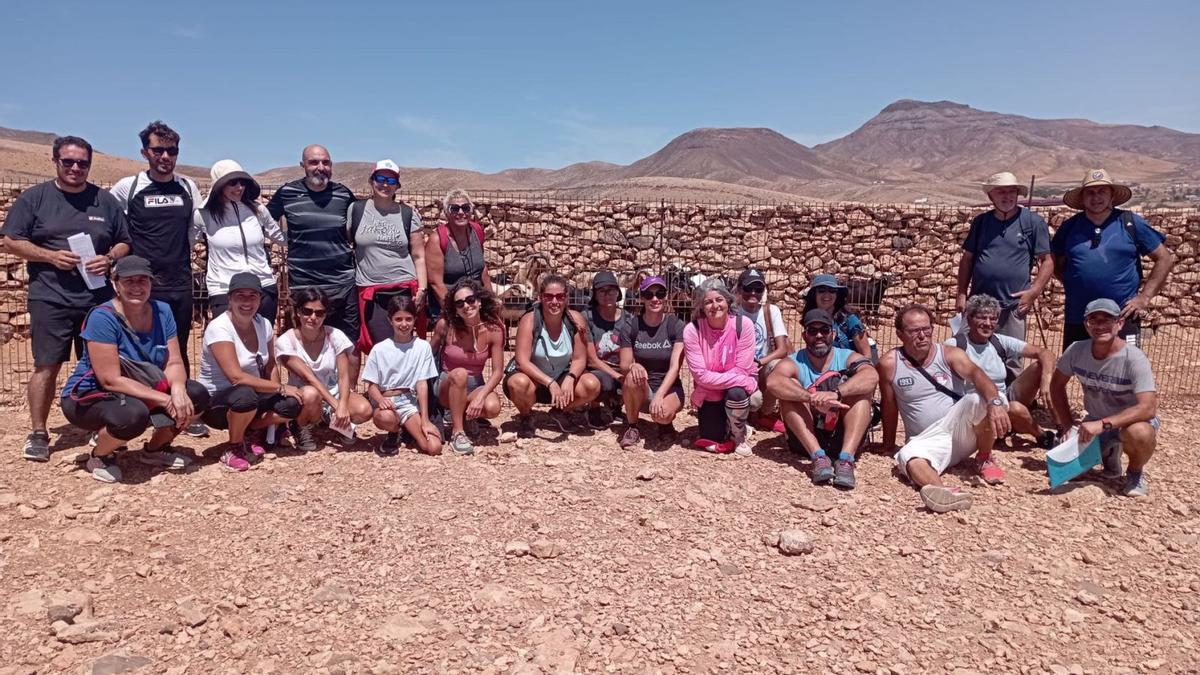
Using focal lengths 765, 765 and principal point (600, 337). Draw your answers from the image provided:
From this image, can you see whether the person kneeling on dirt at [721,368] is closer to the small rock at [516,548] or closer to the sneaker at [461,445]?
the sneaker at [461,445]

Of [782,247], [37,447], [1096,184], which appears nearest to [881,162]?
[782,247]

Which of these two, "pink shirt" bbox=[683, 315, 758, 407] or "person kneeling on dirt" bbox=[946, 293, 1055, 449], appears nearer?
"person kneeling on dirt" bbox=[946, 293, 1055, 449]

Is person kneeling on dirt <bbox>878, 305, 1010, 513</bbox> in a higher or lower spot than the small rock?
higher

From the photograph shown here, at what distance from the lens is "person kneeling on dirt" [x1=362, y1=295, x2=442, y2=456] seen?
4.95 meters

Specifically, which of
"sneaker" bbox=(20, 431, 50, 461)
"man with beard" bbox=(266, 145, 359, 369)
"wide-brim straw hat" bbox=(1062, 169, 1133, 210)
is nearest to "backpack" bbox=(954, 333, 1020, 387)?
"wide-brim straw hat" bbox=(1062, 169, 1133, 210)

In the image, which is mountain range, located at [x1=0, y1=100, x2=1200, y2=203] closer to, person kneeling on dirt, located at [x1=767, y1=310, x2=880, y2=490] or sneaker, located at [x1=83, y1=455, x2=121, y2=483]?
person kneeling on dirt, located at [x1=767, y1=310, x2=880, y2=490]

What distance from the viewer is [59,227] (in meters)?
4.55

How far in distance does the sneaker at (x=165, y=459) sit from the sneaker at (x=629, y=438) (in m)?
2.74

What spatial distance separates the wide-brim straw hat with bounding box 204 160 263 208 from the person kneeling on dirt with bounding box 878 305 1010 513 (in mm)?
4240

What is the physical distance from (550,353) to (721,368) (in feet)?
3.92

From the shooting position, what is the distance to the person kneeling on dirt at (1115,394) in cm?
448

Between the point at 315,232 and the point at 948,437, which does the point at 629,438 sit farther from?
the point at 315,232

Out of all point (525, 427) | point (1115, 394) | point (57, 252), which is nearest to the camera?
point (57, 252)

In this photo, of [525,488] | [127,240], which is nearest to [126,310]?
[127,240]
